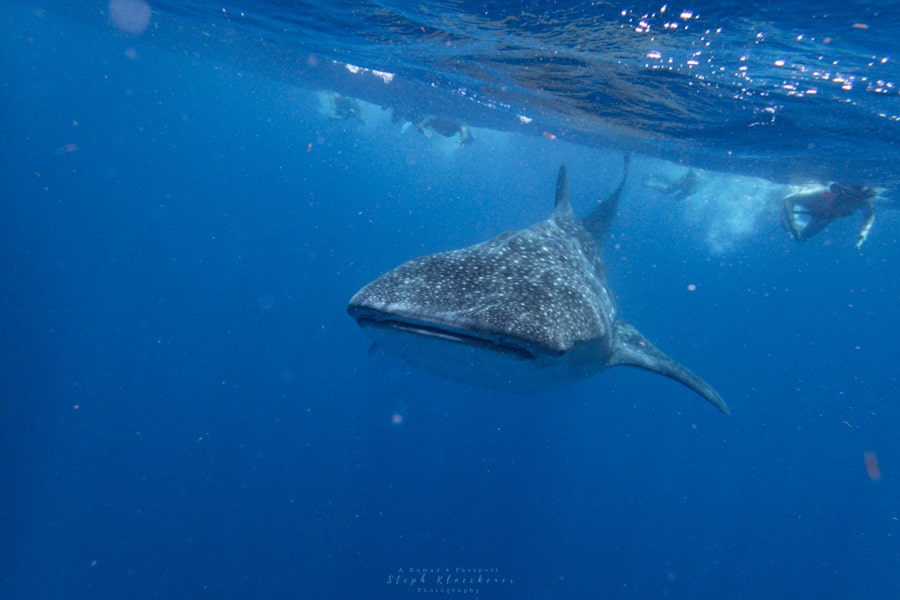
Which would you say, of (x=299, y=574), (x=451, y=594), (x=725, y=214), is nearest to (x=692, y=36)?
(x=451, y=594)

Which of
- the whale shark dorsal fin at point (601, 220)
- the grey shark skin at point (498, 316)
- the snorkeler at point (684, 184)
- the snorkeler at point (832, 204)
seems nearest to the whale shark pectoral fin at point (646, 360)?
the grey shark skin at point (498, 316)

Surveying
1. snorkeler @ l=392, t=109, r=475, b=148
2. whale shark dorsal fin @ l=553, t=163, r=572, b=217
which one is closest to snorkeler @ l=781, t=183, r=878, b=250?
whale shark dorsal fin @ l=553, t=163, r=572, b=217

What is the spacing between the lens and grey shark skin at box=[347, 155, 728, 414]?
10.6 feet

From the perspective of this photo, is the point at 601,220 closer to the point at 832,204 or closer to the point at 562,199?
the point at 562,199

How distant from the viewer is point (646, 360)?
584 cm

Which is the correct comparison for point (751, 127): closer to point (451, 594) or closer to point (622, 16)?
point (622, 16)

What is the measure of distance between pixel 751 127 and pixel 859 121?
2794mm

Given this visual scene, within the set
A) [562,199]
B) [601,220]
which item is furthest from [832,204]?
[562,199]

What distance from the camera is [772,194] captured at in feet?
92.3

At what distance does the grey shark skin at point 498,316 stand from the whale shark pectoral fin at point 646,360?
0.02 m

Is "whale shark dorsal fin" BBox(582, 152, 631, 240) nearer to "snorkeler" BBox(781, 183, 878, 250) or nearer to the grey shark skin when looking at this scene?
the grey shark skin

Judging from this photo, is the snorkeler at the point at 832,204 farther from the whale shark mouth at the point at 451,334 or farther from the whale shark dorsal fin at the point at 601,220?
the whale shark mouth at the point at 451,334

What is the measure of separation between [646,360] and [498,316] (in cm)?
343

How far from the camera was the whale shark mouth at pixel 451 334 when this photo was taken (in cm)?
319
